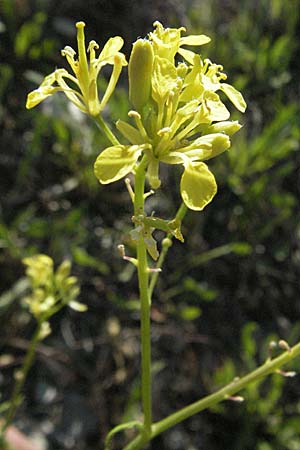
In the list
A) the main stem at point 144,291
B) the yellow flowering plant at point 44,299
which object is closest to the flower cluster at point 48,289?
the yellow flowering plant at point 44,299

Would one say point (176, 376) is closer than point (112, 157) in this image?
No

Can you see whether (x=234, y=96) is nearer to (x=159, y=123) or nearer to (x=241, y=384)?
(x=159, y=123)

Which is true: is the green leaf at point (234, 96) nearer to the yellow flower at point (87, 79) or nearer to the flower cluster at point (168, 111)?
the flower cluster at point (168, 111)

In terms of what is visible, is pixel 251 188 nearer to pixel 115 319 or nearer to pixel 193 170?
pixel 115 319

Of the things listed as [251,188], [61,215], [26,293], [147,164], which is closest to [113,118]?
[61,215]

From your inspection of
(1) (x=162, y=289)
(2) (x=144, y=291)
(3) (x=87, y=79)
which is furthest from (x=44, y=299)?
(1) (x=162, y=289)

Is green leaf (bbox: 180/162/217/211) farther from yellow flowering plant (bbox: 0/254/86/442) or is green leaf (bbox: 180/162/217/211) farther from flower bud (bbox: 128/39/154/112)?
yellow flowering plant (bbox: 0/254/86/442)

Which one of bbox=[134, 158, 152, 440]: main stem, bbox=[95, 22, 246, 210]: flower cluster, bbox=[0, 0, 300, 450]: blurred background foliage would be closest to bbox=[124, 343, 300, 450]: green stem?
bbox=[134, 158, 152, 440]: main stem
